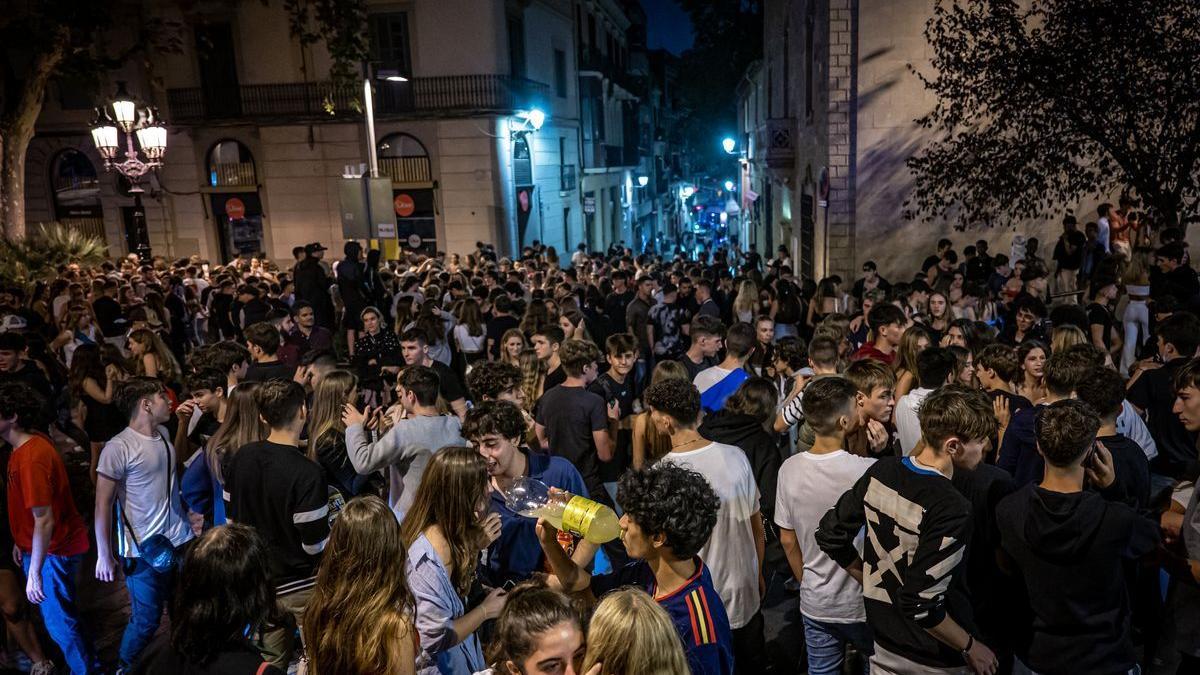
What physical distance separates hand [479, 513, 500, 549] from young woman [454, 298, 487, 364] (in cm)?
524

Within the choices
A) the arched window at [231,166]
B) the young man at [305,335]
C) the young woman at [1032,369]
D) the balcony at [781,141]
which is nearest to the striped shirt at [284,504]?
the young woman at [1032,369]

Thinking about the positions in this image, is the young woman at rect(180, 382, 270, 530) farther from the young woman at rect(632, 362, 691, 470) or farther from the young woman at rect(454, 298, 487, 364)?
the young woman at rect(454, 298, 487, 364)

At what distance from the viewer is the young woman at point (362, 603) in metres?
2.78

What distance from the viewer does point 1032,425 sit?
421cm

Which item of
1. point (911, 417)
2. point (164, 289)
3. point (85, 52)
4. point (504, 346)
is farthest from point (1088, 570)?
point (85, 52)

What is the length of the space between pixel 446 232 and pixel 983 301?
59.1 feet

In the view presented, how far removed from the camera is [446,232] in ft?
78.8

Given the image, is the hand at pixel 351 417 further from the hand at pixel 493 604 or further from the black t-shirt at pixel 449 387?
the hand at pixel 493 604

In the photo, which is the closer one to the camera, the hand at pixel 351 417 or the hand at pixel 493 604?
the hand at pixel 493 604

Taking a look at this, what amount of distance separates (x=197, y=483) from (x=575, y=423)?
2289 mm

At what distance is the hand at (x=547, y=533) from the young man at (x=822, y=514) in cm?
118

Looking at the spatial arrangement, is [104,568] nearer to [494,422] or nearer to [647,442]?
[494,422]

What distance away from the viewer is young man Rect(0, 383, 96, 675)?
430 cm

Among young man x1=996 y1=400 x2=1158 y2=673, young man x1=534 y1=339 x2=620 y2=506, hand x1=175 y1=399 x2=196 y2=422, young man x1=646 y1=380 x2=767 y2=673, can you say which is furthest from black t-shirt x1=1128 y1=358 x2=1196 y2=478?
hand x1=175 y1=399 x2=196 y2=422
